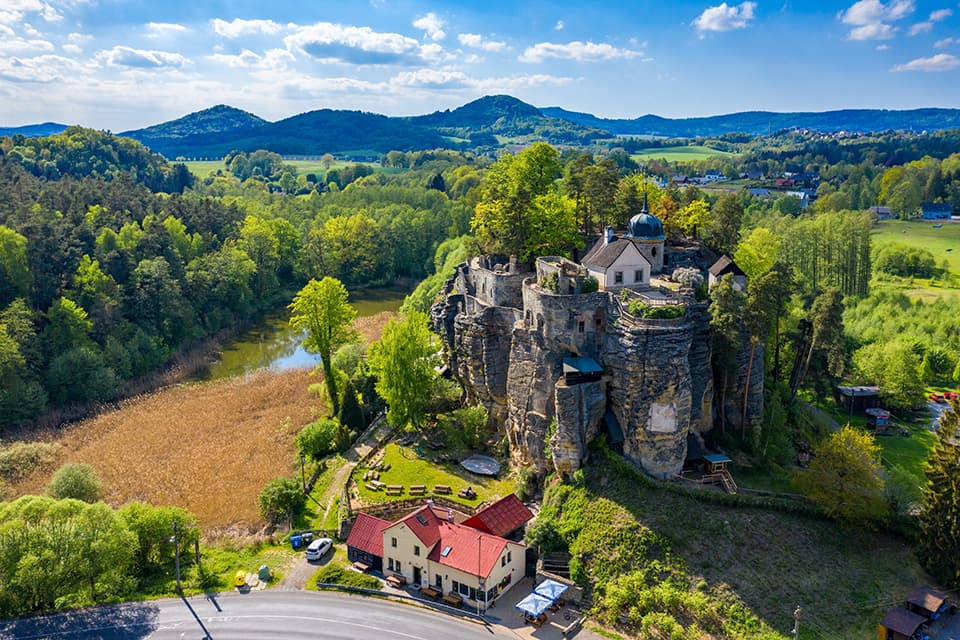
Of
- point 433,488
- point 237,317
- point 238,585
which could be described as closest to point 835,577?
point 433,488

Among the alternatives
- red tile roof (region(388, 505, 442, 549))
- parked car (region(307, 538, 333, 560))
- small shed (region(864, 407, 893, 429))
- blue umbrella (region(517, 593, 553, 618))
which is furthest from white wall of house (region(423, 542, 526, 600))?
small shed (region(864, 407, 893, 429))

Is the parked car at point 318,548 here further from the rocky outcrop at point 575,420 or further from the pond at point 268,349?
the pond at point 268,349

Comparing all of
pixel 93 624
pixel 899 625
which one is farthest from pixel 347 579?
pixel 899 625

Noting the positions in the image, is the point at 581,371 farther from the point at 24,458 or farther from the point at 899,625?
the point at 24,458

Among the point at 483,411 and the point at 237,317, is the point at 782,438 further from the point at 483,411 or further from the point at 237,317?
the point at 237,317

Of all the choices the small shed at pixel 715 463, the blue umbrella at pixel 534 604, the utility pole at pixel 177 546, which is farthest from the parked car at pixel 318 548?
the small shed at pixel 715 463

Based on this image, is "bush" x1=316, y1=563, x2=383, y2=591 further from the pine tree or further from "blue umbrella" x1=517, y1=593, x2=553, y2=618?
the pine tree

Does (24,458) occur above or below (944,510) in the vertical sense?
below

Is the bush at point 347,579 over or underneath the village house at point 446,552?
underneath
